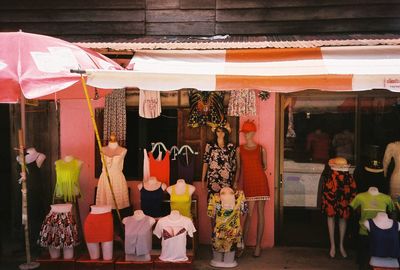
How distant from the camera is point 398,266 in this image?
6477mm

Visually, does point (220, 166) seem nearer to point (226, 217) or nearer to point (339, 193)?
point (226, 217)

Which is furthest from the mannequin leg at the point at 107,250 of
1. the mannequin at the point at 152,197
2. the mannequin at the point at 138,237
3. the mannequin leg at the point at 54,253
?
the mannequin at the point at 152,197

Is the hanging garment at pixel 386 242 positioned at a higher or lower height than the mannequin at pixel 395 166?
lower

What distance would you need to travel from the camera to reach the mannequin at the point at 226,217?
7102 mm

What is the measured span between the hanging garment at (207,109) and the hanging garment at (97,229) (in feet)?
7.31

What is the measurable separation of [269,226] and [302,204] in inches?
28.2

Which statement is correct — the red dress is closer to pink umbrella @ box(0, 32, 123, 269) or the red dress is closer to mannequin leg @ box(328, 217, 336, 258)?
mannequin leg @ box(328, 217, 336, 258)

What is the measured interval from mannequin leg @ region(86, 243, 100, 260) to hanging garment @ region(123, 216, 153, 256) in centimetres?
44

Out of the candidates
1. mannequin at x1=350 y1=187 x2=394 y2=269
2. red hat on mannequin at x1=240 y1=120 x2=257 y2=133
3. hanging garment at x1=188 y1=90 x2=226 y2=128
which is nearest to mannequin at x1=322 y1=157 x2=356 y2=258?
mannequin at x1=350 y1=187 x2=394 y2=269

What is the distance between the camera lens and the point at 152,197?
25.1ft

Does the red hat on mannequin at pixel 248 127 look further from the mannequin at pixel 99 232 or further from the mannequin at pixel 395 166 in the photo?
the mannequin at pixel 99 232

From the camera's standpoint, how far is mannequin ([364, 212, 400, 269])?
650 cm

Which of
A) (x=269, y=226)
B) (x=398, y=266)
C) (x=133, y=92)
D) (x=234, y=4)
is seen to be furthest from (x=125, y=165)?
A: (x=398, y=266)

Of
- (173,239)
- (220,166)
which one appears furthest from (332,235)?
(173,239)
